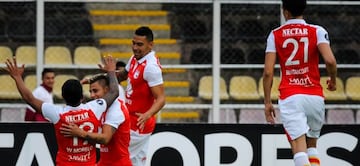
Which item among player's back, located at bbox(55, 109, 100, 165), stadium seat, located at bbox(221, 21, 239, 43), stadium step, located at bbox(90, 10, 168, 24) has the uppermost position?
stadium step, located at bbox(90, 10, 168, 24)

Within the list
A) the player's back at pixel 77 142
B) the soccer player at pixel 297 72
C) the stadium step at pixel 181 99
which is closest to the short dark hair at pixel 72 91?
the player's back at pixel 77 142

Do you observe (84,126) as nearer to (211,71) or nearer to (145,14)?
(211,71)

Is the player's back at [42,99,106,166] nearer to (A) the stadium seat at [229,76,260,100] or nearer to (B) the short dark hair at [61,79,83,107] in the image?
(B) the short dark hair at [61,79,83,107]

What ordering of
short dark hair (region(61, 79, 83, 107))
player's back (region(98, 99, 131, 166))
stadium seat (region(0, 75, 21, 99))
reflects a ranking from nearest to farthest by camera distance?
1. short dark hair (region(61, 79, 83, 107))
2. player's back (region(98, 99, 131, 166))
3. stadium seat (region(0, 75, 21, 99))

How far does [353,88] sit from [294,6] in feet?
16.2

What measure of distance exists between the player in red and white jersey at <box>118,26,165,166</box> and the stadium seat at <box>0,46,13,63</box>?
10.8ft

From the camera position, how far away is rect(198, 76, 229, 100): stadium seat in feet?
43.6

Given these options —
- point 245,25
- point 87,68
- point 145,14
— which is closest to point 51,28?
point 87,68

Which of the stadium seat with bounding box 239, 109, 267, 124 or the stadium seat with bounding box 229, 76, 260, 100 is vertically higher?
the stadium seat with bounding box 229, 76, 260, 100

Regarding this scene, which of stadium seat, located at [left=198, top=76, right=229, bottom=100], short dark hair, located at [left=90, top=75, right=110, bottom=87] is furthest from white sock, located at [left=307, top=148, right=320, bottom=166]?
stadium seat, located at [left=198, top=76, right=229, bottom=100]

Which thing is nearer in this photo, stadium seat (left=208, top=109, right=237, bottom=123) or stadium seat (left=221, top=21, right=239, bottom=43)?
stadium seat (left=208, top=109, right=237, bottom=123)

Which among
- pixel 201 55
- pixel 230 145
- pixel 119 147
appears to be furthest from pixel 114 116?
pixel 201 55

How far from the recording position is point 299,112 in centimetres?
906

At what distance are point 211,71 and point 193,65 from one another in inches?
11.0
